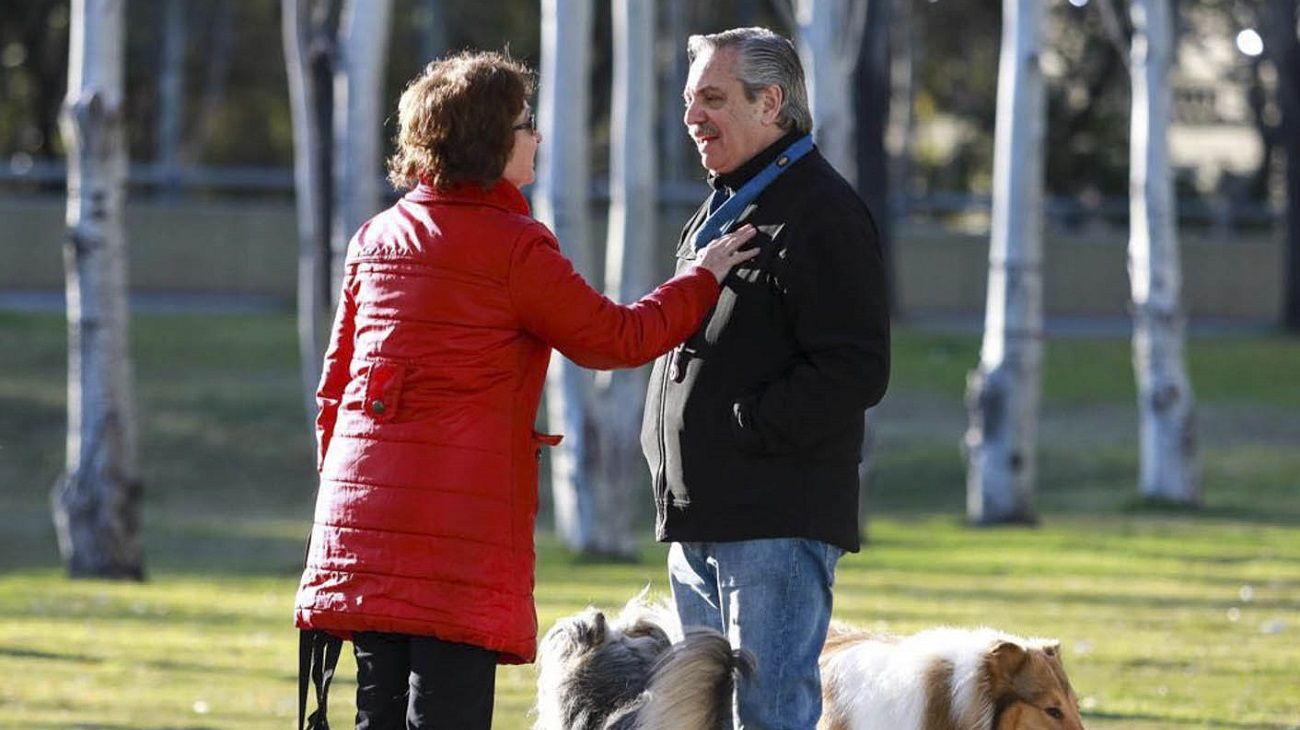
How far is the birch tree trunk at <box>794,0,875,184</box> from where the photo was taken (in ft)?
55.8

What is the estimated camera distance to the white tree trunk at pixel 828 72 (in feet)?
55.8

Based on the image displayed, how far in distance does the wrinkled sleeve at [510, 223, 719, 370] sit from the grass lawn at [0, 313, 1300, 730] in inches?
163

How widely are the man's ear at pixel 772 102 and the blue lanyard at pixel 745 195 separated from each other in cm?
8

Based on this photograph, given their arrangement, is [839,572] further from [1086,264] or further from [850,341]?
[1086,264]

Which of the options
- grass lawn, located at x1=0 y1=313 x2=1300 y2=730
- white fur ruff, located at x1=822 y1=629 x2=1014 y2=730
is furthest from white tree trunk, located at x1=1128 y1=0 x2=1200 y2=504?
white fur ruff, located at x1=822 y1=629 x2=1014 y2=730

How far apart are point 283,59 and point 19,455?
23.6 metres

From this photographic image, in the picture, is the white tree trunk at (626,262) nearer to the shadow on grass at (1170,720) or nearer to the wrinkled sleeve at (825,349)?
the shadow on grass at (1170,720)

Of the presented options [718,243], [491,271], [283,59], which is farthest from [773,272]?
[283,59]

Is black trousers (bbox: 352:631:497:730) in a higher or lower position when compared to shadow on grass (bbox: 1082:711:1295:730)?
higher

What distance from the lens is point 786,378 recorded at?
5.25 meters

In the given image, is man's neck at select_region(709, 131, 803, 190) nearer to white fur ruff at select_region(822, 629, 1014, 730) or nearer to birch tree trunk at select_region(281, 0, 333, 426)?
white fur ruff at select_region(822, 629, 1014, 730)

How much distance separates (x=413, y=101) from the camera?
5.12 meters

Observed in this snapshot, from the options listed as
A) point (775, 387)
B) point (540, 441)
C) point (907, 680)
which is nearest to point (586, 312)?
point (540, 441)

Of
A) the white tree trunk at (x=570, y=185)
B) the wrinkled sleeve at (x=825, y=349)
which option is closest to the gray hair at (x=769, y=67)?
the wrinkled sleeve at (x=825, y=349)
